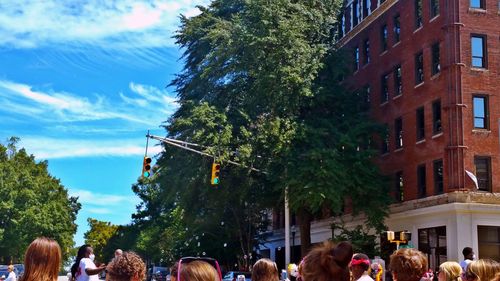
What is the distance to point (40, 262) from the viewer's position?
17.0ft

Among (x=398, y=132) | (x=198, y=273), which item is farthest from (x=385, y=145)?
(x=198, y=273)

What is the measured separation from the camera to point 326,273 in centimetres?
429

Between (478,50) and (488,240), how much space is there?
9.64 metres

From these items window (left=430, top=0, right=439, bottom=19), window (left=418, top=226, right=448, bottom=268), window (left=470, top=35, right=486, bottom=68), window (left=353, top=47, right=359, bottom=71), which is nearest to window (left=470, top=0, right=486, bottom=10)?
window (left=470, top=35, right=486, bottom=68)

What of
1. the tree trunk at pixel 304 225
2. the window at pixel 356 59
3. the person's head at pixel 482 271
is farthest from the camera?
the window at pixel 356 59

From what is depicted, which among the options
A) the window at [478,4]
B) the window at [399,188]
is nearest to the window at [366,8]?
the window at [478,4]

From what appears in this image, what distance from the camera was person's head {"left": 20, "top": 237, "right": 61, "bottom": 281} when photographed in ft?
16.9

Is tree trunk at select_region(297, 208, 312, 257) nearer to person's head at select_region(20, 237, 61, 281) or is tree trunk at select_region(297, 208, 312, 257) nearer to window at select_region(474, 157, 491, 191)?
window at select_region(474, 157, 491, 191)

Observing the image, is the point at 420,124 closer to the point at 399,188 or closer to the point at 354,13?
the point at 399,188

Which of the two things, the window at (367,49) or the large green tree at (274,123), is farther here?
the window at (367,49)

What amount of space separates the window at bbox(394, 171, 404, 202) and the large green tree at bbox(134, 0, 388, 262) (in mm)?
2329

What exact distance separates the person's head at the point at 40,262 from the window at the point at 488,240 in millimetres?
32602

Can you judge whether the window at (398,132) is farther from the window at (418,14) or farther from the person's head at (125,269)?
the person's head at (125,269)

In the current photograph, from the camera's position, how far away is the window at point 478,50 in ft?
119
